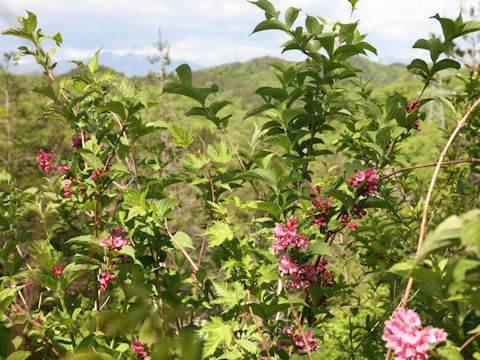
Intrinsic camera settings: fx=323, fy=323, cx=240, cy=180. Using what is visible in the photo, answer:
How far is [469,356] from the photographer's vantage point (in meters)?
1.12

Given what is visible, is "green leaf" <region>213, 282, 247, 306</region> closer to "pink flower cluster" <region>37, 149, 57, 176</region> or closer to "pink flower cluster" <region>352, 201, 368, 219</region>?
"pink flower cluster" <region>352, 201, 368, 219</region>

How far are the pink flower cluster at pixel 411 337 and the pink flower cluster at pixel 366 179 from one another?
0.69 metres

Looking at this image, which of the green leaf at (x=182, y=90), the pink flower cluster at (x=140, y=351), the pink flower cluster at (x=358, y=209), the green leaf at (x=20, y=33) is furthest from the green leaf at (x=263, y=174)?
the green leaf at (x=20, y=33)

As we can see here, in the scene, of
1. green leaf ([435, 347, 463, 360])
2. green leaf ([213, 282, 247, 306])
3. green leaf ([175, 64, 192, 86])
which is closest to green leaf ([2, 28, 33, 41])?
green leaf ([175, 64, 192, 86])

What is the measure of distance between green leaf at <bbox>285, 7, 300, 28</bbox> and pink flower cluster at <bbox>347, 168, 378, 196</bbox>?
2.61ft

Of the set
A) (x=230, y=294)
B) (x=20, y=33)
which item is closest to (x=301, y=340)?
(x=230, y=294)

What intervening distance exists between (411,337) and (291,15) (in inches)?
56.4

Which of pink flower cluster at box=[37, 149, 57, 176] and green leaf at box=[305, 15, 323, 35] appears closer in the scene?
green leaf at box=[305, 15, 323, 35]

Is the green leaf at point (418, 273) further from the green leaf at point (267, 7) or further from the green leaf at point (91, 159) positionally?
the green leaf at point (91, 159)

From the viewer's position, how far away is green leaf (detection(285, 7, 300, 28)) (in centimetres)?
155

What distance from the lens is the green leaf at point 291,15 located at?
1555mm

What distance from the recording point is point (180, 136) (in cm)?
197

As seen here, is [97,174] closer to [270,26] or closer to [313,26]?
[270,26]

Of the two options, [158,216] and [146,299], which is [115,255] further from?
[146,299]
